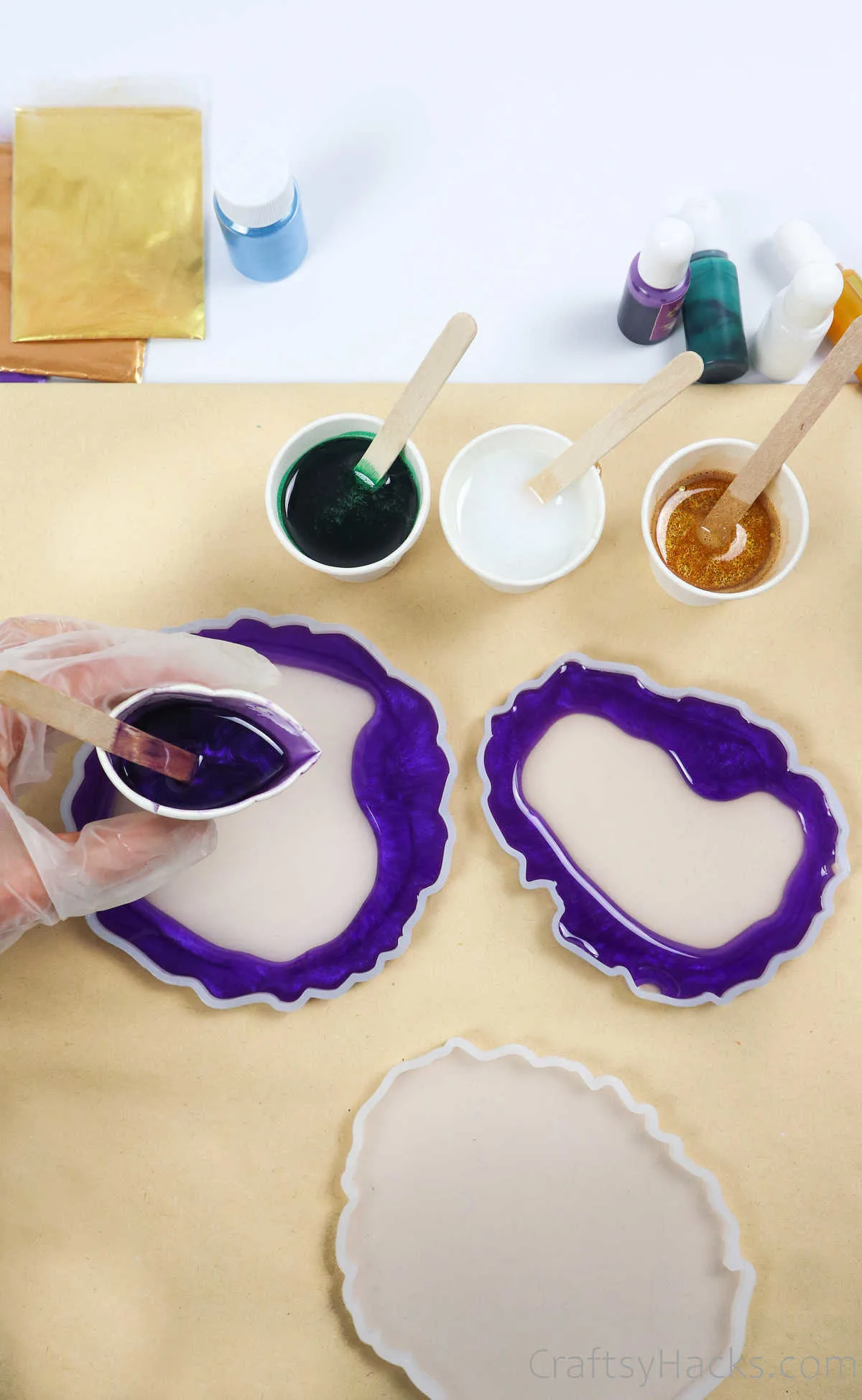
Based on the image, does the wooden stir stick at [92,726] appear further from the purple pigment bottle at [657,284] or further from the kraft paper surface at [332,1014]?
the purple pigment bottle at [657,284]

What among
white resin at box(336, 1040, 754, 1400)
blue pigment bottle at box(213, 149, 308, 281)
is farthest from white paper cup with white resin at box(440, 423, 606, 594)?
white resin at box(336, 1040, 754, 1400)

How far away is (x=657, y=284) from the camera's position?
30.7 inches

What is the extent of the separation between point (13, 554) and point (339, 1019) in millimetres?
511

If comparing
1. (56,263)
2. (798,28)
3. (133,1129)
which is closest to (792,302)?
(798,28)

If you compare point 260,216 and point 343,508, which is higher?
point 260,216

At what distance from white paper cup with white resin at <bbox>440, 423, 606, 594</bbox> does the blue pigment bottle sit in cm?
26

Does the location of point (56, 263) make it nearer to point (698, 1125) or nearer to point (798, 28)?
point (798, 28)

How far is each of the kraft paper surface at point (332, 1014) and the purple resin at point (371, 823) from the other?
0.03m

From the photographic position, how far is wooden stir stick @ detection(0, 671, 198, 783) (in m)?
0.58

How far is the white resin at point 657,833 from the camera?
2.62 feet

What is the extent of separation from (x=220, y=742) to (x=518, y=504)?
1.03 feet

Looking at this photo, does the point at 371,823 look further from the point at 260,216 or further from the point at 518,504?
the point at 260,216

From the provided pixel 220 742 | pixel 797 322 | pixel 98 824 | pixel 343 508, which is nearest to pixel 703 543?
pixel 797 322

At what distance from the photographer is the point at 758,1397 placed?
76cm
